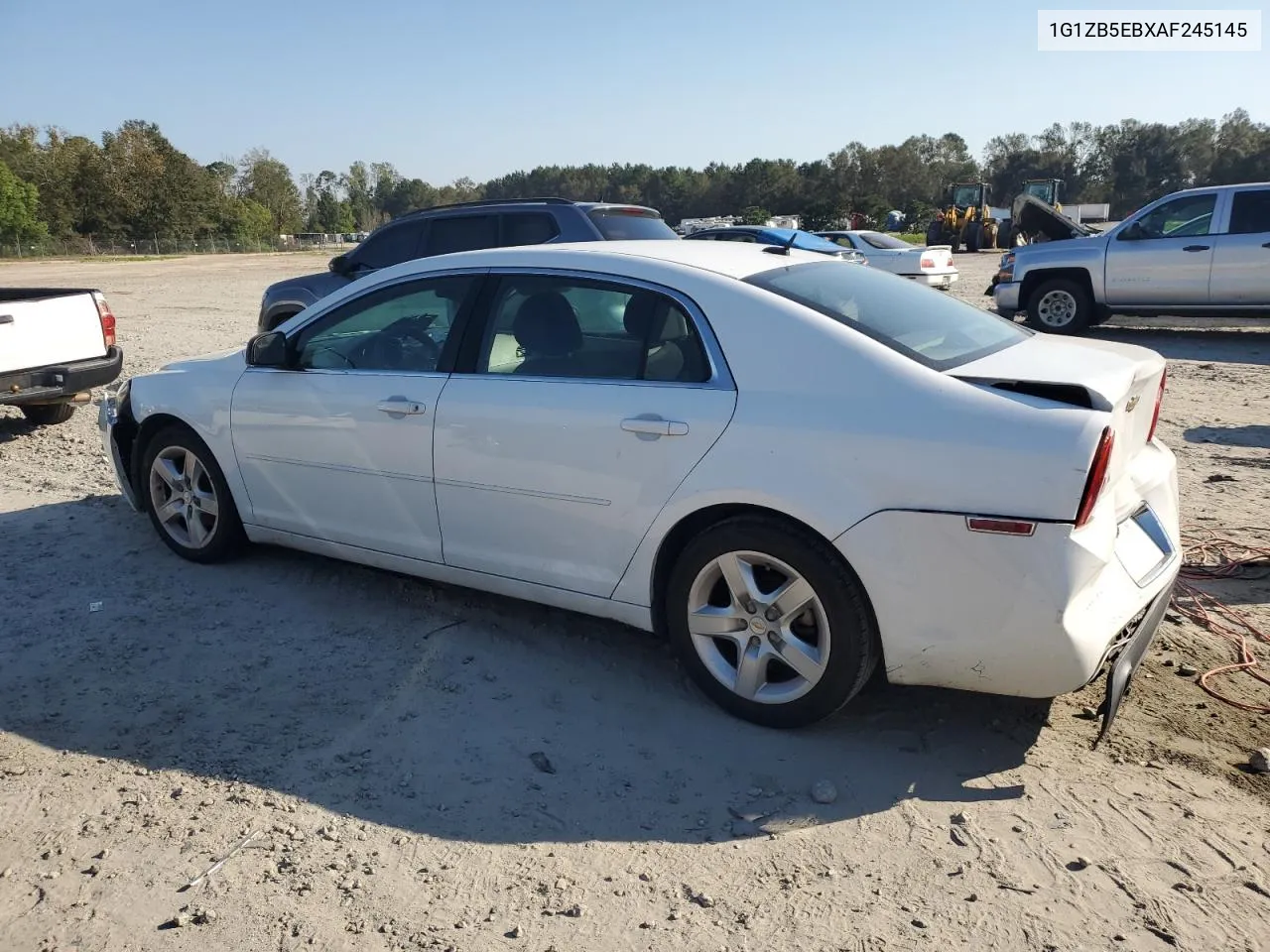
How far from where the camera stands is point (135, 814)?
3.07m

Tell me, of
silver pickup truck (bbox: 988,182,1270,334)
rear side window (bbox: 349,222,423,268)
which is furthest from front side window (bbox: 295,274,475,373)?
silver pickup truck (bbox: 988,182,1270,334)

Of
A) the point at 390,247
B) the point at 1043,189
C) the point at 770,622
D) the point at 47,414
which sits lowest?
the point at 47,414

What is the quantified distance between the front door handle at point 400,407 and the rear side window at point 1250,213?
11.6 metres

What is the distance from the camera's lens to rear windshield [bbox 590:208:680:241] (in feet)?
29.8

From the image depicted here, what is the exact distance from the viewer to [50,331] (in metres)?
8.21

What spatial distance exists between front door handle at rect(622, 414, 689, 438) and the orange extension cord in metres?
2.19

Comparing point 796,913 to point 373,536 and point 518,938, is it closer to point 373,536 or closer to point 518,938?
point 518,938

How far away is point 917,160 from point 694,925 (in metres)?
105

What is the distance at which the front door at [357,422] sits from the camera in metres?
4.14

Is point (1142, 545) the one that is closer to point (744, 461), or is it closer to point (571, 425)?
point (744, 461)

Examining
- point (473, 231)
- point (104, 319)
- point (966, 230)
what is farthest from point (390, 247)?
point (966, 230)

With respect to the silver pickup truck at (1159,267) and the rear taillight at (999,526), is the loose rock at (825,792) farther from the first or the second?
the silver pickup truck at (1159,267)

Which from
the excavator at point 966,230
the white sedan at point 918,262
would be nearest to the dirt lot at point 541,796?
the white sedan at point 918,262

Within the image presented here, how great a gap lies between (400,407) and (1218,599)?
12.2 feet
